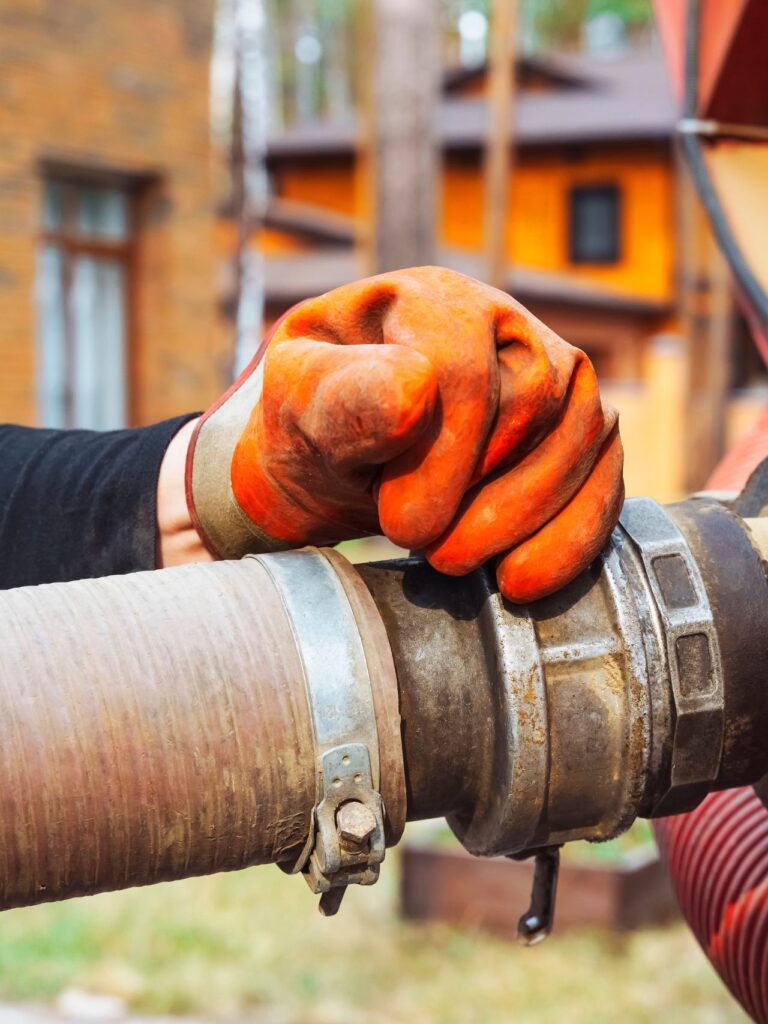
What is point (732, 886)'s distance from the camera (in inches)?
63.9

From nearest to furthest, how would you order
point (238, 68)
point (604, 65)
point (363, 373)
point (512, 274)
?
point (363, 373) < point (238, 68) < point (512, 274) < point (604, 65)

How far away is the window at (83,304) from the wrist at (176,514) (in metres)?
8.82

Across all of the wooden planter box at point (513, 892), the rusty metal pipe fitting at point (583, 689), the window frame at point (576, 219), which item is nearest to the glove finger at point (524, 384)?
the rusty metal pipe fitting at point (583, 689)

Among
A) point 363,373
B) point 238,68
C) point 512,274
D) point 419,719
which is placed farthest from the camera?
point 512,274

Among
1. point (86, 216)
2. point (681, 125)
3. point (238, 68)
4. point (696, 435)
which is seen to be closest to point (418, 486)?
point (681, 125)

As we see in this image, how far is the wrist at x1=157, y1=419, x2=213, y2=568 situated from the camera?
1.53 meters

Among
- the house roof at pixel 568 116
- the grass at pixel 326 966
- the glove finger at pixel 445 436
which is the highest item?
the house roof at pixel 568 116

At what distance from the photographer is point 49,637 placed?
1067 millimetres

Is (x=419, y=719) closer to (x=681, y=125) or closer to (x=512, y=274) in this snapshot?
(x=681, y=125)

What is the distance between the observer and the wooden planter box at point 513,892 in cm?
413

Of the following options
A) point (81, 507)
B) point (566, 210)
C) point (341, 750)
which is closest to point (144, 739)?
point (341, 750)

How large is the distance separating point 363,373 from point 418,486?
111 mm

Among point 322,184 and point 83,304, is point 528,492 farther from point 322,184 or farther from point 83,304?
point 322,184

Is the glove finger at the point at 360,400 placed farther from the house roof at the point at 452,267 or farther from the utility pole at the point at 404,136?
the house roof at the point at 452,267
